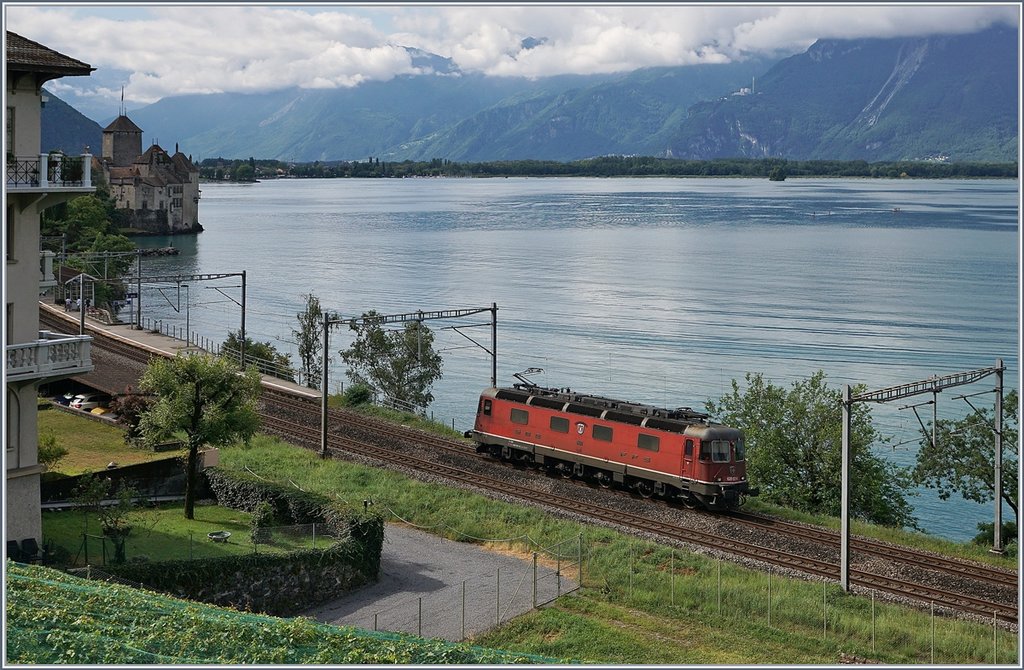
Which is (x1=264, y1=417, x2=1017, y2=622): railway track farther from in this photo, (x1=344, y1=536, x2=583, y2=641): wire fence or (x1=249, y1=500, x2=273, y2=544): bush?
(x1=249, y1=500, x2=273, y2=544): bush

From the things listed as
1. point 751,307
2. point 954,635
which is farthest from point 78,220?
point 954,635

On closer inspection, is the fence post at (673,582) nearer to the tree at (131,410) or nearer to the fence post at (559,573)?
the fence post at (559,573)

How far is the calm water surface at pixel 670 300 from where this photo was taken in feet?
265

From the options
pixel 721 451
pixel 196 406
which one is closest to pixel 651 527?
pixel 721 451

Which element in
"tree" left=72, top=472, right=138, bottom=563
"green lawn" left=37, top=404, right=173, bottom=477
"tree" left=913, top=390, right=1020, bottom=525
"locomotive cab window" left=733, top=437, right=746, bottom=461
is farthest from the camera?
"tree" left=913, top=390, right=1020, bottom=525

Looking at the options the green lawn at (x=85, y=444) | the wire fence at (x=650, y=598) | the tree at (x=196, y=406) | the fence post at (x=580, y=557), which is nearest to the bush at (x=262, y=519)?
the wire fence at (x=650, y=598)

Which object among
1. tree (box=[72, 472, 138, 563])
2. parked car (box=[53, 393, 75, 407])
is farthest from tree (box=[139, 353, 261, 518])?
parked car (box=[53, 393, 75, 407])

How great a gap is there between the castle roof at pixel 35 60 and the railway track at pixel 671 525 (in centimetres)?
2070

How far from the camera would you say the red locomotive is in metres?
41.0

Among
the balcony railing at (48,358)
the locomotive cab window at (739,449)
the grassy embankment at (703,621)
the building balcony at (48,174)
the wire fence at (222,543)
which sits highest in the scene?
the building balcony at (48,174)

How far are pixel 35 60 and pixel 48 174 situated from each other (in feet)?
9.42

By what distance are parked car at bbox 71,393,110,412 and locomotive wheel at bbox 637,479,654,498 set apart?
23.6 m

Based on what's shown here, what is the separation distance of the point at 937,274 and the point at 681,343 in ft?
161

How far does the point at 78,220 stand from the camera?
133 meters
